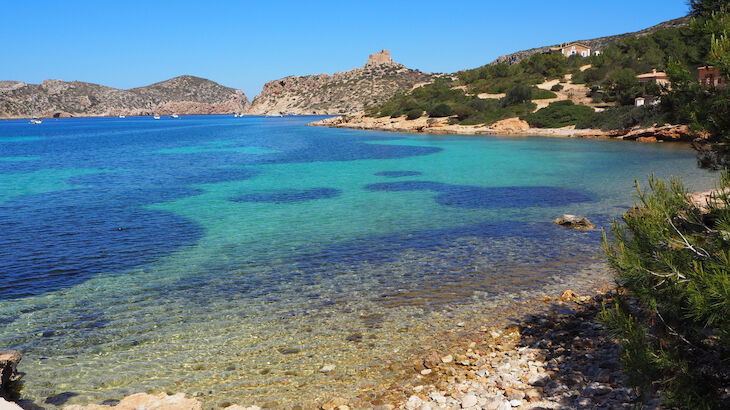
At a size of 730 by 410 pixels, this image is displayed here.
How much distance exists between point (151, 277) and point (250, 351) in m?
Result: 5.51

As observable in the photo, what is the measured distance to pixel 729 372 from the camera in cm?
452

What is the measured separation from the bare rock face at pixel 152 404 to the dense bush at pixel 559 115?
206ft

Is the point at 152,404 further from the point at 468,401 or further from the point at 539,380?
the point at 539,380

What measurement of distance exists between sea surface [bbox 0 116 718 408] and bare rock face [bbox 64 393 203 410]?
33.1 inches

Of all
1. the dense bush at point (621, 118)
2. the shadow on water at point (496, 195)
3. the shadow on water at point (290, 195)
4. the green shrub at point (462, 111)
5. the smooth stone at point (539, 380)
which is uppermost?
the green shrub at point (462, 111)

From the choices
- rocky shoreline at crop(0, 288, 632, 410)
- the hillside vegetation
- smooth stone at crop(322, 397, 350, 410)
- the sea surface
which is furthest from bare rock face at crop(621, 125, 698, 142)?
smooth stone at crop(322, 397, 350, 410)

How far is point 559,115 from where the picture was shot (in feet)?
210

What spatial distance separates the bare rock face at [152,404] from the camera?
241 inches

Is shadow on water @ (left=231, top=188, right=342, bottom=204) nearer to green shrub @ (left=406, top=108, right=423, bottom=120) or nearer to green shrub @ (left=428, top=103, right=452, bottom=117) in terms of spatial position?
green shrub @ (left=428, top=103, right=452, bottom=117)

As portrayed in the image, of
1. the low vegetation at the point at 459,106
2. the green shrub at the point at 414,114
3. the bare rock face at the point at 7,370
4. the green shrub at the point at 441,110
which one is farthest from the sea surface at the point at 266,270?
the green shrub at the point at 414,114

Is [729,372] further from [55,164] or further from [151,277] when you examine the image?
[55,164]

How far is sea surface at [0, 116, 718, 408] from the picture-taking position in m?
8.13

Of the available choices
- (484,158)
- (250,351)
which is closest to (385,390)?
(250,351)

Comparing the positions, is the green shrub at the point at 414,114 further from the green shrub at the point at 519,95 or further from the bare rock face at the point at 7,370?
the bare rock face at the point at 7,370
